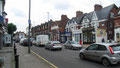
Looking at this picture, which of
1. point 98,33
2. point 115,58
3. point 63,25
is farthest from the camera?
point 63,25

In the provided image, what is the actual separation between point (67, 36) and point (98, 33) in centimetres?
1643

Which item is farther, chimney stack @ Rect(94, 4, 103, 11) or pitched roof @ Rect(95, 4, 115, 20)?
chimney stack @ Rect(94, 4, 103, 11)

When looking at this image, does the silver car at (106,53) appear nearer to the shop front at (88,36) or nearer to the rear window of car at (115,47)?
the rear window of car at (115,47)

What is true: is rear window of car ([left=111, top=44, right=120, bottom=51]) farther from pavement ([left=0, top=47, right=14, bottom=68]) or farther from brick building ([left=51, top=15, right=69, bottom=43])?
brick building ([left=51, top=15, right=69, bottom=43])

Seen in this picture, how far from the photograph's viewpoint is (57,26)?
5028 centimetres

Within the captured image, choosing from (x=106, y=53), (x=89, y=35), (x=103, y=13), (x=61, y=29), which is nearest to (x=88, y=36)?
(x=89, y=35)

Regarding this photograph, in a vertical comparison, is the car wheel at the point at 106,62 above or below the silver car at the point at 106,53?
below

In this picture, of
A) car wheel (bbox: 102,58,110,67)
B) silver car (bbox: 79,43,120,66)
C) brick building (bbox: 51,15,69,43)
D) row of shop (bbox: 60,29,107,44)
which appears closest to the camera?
silver car (bbox: 79,43,120,66)

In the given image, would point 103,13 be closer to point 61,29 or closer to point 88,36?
point 88,36

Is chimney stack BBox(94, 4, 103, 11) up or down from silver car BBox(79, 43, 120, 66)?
up

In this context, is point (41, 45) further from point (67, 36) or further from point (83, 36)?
point (67, 36)

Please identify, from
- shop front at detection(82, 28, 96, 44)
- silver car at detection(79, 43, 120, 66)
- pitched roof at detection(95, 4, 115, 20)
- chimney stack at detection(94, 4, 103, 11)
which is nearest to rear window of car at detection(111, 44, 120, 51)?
silver car at detection(79, 43, 120, 66)

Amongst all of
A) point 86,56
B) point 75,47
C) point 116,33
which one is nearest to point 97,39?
point 116,33

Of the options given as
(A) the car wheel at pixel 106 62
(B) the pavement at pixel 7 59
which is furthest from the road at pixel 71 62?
(B) the pavement at pixel 7 59
